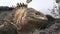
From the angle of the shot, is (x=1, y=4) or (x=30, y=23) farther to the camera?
(x=1, y=4)

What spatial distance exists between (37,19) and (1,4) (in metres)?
0.41

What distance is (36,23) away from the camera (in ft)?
2.68

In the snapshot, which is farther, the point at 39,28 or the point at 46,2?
the point at 46,2

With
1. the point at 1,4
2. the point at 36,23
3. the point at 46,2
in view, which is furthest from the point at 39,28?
the point at 1,4

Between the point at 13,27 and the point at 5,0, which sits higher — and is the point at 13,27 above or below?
below

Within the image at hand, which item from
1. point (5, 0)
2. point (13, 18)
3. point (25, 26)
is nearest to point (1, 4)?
point (5, 0)

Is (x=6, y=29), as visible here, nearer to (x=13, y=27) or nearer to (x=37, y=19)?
(x=13, y=27)

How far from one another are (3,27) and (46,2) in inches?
15.5

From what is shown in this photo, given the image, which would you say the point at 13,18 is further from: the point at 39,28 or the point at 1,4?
the point at 1,4

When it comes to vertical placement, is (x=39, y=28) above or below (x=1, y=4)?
below

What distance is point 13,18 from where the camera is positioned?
89 cm

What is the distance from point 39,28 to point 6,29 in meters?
0.18

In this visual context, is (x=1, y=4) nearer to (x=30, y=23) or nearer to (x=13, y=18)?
(x=13, y=18)

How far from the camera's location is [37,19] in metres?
0.82
